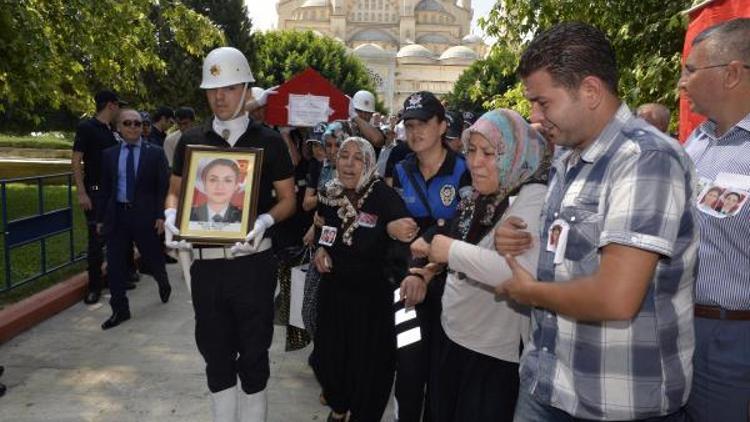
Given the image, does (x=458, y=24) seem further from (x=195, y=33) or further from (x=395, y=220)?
(x=395, y=220)

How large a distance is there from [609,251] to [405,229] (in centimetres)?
193

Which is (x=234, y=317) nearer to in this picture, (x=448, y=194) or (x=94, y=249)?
(x=448, y=194)

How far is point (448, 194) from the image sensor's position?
12.1 ft

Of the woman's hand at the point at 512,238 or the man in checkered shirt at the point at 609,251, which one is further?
the woman's hand at the point at 512,238

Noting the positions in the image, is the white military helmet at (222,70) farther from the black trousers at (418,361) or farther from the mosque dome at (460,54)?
the mosque dome at (460,54)

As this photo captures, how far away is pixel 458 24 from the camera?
11519 cm

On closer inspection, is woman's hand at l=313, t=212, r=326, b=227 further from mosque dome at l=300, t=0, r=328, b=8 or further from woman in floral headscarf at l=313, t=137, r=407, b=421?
mosque dome at l=300, t=0, r=328, b=8

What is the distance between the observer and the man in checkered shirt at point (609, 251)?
1.65 meters

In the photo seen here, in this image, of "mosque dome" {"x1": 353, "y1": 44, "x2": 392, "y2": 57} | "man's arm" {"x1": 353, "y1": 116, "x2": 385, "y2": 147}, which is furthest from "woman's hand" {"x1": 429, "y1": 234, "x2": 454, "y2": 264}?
"mosque dome" {"x1": 353, "y1": 44, "x2": 392, "y2": 57}

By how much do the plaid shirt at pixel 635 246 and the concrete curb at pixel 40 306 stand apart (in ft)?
17.5

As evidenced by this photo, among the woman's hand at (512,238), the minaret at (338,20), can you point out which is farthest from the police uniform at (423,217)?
the minaret at (338,20)


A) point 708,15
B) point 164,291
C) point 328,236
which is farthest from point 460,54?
point 328,236

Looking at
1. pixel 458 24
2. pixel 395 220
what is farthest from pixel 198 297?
pixel 458 24

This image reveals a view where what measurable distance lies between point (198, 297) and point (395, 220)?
3.92 ft
